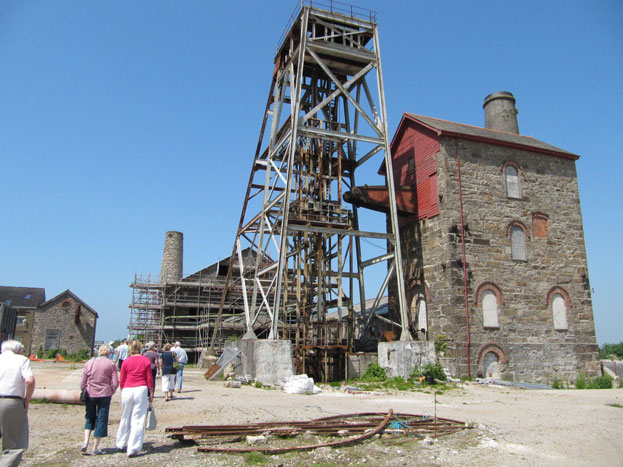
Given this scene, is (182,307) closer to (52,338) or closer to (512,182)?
(52,338)

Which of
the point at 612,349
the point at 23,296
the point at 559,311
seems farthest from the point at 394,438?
the point at 612,349

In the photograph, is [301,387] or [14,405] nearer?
[14,405]

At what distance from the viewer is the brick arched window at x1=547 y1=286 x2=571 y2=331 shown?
18.9m

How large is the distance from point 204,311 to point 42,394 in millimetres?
26642

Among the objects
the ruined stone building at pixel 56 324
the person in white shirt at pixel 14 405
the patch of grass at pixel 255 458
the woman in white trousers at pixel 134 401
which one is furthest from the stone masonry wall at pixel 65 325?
the person in white shirt at pixel 14 405

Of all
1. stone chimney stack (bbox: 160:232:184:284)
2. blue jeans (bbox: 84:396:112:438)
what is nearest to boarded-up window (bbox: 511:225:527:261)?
blue jeans (bbox: 84:396:112:438)

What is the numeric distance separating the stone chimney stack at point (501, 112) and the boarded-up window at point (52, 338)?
35832 mm

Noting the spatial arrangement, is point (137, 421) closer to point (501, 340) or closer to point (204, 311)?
point (501, 340)

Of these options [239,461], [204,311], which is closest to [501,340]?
[239,461]

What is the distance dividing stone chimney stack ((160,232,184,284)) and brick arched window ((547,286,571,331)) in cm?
2693

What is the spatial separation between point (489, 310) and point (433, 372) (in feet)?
11.8

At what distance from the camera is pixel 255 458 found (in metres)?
6.03

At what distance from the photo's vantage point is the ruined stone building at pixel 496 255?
17500 millimetres

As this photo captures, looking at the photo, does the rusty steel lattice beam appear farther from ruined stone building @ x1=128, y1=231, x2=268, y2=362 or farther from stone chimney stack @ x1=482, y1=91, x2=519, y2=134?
ruined stone building @ x1=128, y1=231, x2=268, y2=362
